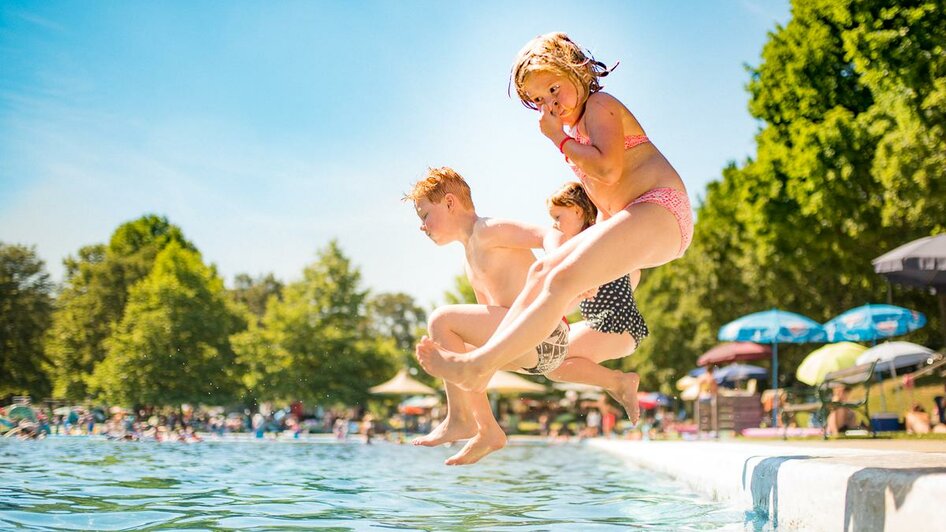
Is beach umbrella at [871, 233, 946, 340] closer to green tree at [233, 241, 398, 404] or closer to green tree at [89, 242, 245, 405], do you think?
green tree at [233, 241, 398, 404]

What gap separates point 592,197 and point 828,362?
55.3 feet

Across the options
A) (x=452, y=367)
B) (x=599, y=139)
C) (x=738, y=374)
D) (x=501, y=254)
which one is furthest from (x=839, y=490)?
(x=738, y=374)

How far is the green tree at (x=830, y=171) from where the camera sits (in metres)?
17.4

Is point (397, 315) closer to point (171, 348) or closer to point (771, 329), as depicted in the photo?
point (171, 348)

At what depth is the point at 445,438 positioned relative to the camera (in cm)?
432

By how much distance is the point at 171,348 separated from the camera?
43.3m

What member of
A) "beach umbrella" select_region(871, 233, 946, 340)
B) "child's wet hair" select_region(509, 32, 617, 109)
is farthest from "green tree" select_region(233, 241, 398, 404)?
"child's wet hair" select_region(509, 32, 617, 109)

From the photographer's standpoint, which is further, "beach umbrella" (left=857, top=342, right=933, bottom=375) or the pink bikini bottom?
"beach umbrella" (left=857, top=342, right=933, bottom=375)

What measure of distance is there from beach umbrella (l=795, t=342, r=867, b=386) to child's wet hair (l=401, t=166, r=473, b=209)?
52.7 ft

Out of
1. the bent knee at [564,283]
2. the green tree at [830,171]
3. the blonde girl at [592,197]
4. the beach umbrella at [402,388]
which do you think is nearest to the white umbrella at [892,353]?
the green tree at [830,171]

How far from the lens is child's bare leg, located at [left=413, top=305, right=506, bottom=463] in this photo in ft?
13.5

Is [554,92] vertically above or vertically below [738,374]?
below

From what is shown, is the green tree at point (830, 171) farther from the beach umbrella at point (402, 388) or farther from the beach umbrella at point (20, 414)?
the beach umbrella at point (20, 414)

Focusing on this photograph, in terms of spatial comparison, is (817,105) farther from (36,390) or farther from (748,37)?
(36,390)
